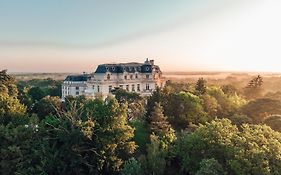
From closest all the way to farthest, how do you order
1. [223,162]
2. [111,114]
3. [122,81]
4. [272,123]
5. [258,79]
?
[223,162]
[111,114]
[272,123]
[258,79]
[122,81]

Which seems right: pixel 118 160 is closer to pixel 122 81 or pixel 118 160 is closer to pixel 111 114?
pixel 111 114

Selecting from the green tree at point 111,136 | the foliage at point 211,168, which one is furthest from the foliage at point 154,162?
the foliage at point 211,168

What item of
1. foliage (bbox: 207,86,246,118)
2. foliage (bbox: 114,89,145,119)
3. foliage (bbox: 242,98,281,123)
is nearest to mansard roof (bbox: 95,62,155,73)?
foliage (bbox: 114,89,145,119)

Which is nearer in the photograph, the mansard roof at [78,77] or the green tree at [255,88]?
the green tree at [255,88]

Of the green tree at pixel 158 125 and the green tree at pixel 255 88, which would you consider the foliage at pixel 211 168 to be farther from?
the green tree at pixel 255 88

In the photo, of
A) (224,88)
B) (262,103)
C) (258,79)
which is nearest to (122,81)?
(224,88)

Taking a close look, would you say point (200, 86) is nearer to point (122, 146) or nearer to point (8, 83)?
point (122, 146)

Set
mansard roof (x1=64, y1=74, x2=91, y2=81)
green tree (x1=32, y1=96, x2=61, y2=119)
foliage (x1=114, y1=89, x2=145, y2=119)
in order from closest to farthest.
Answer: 1. green tree (x1=32, y1=96, x2=61, y2=119)
2. foliage (x1=114, y1=89, x2=145, y2=119)
3. mansard roof (x1=64, y1=74, x2=91, y2=81)

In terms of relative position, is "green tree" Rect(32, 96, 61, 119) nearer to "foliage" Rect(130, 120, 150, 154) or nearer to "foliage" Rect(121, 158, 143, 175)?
"foliage" Rect(130, 120, 150, 154)
